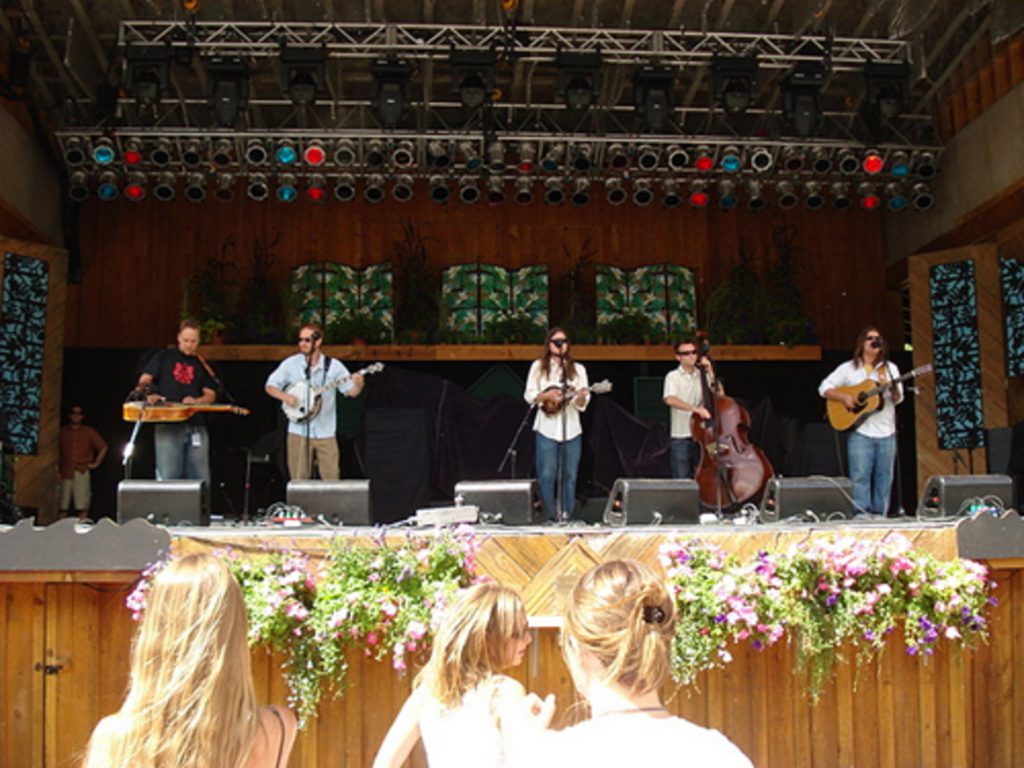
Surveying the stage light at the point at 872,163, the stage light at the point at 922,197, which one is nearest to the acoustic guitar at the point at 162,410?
the stage light at the point at 872,163

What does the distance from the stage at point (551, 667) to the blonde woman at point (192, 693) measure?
2.32 metres

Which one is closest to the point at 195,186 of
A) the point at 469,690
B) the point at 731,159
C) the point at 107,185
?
the point at 107,185

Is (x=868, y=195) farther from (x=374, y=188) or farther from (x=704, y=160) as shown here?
(x=374, y=188)

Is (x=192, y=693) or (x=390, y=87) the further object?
(x=390, y=87)

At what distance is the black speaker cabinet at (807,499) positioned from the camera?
561 centimetres

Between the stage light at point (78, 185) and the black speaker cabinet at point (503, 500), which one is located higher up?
the stage light at point (78, 185)

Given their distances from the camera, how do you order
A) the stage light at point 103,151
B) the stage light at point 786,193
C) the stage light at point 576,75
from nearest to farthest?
1. the stage light at point 576,75
2. the stage light at point 103,151
3. the stage light at point 786,193

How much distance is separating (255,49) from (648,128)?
3261mm

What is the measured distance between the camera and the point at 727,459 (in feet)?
24.2

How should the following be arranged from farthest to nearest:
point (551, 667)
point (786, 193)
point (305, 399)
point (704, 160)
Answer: point (786, 193)
point (704, 160)
point (305, 399)
point (551, 667)

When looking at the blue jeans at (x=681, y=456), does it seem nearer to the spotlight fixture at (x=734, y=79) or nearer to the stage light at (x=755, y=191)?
the spotlight fixture at (x=734, y=79)

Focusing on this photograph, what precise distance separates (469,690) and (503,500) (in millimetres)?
2948

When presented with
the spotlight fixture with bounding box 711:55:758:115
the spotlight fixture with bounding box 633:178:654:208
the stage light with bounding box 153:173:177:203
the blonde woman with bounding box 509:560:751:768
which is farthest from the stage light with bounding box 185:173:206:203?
the blonde woman with bounding box 509:560:751:768

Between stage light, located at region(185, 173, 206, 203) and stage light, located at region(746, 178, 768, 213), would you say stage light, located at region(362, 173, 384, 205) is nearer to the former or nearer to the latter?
stage light, located at region(185, 173, 206, 203)
